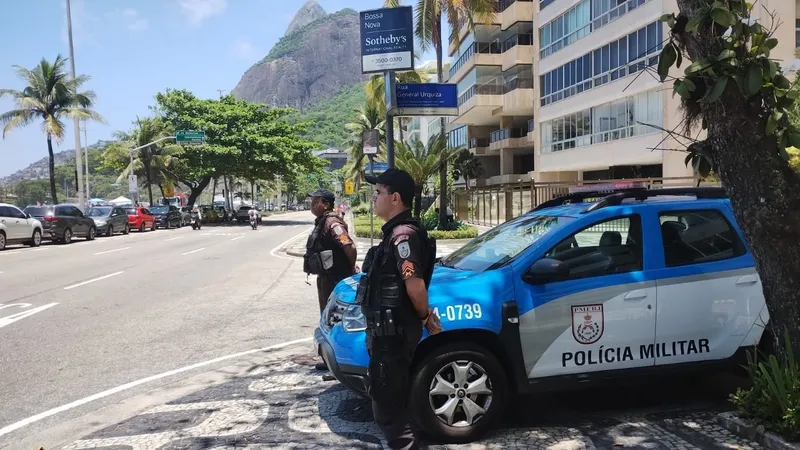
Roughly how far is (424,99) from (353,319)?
536cm

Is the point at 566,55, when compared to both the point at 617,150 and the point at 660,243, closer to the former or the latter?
the point at 617,150

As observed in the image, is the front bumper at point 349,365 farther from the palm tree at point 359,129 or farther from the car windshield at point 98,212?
the palm tree at point 359,129

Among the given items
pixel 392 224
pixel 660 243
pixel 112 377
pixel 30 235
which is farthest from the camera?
pixel 30 235

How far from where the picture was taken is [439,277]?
421 centimetres

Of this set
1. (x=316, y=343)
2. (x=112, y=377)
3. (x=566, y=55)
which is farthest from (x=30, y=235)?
(x=566, y=55)

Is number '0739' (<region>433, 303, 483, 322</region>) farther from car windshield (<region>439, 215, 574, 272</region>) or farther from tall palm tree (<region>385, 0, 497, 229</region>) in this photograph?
tall palm tree (<region>385, 0, 497, 229</region>)

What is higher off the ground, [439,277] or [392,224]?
[392,224]

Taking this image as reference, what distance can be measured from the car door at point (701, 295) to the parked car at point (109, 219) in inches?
1172

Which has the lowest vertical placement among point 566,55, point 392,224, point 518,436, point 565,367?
point 518,436

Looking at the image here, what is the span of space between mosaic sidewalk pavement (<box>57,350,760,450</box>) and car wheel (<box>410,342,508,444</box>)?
0.43 ft

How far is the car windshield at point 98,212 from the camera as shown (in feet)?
101

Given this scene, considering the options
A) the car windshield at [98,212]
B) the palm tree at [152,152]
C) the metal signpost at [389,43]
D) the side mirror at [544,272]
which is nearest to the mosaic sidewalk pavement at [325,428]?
the side mirror at [544,272]

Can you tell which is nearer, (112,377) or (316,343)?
(316,343)

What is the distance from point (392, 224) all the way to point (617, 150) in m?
27.9
